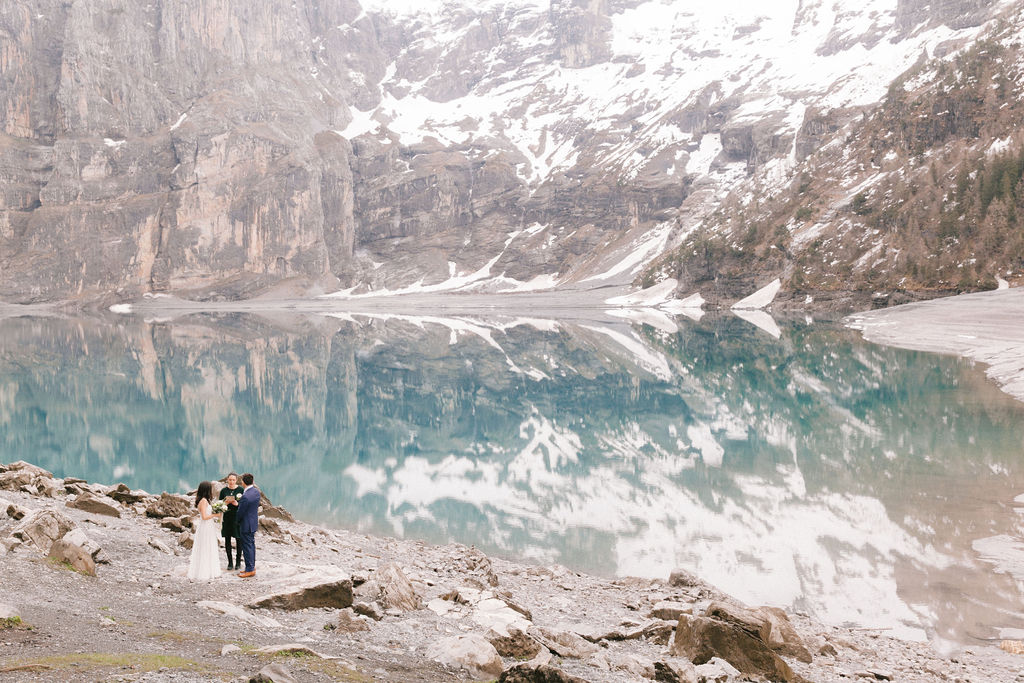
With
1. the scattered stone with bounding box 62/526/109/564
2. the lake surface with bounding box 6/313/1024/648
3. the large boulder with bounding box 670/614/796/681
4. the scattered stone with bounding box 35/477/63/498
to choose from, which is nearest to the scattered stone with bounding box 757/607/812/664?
the large boulder with bounding box 670/614/796/681

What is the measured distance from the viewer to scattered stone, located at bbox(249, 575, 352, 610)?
9.45 meters

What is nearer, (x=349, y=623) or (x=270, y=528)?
(x=349, y=623)

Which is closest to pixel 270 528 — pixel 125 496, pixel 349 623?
pixel 125 496

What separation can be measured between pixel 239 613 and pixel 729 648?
5769 millimetres

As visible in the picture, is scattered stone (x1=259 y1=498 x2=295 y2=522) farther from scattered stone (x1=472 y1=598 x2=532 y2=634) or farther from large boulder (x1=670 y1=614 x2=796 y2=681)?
large boulder (x1=670 y1=614 x2=796 y2=681)

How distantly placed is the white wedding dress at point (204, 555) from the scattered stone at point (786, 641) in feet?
24.5

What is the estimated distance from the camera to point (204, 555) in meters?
10.6

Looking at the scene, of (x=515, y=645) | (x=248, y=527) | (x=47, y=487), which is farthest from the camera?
(x=47, y=487)

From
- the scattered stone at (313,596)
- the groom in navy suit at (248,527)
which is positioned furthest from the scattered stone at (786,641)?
the groom in navy suit at (248,527)

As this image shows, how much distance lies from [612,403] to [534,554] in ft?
73.3

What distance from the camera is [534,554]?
18.0 meters

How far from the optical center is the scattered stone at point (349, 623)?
29.1 ft

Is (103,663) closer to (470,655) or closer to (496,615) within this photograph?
(470,655)

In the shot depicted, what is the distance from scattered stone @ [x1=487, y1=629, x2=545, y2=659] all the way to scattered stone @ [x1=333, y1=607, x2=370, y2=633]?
156cm
